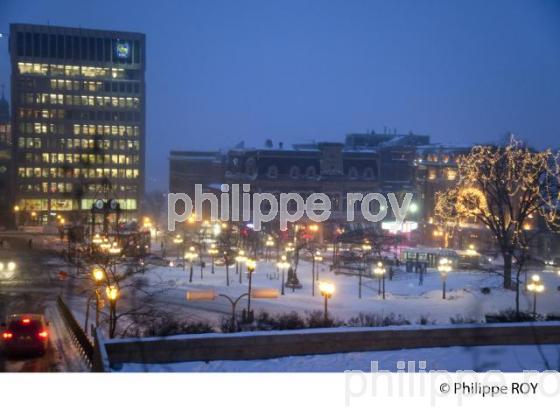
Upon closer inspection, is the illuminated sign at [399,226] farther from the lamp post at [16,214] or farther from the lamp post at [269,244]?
the lamp post at [16,214]

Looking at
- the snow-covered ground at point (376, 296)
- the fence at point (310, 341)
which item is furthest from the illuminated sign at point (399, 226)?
the fence at point (310, 341)

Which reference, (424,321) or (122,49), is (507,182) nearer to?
→ (424,321)

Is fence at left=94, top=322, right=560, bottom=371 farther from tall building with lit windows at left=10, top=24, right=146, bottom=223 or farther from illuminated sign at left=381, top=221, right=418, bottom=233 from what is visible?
tall building with lit windows at left=10, top=24, right=146, bottom=223

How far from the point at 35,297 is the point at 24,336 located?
7.02 meters

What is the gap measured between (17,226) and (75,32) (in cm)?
1646

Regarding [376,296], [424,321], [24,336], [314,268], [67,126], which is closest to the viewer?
[24,336]

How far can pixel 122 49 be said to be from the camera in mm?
35000

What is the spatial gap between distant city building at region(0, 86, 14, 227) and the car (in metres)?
33.6

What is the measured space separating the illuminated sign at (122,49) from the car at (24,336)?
2671 centimetres

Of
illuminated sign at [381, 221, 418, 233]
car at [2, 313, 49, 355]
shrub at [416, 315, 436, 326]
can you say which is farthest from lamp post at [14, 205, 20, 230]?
shrub at [416, 315, 436, 326]

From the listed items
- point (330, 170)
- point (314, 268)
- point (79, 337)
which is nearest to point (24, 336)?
point (79, 337)

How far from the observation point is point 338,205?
33.9 meters

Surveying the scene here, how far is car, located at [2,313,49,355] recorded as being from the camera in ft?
30.1
